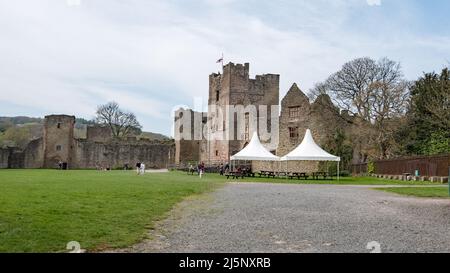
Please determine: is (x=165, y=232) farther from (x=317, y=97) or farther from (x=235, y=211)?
(x=317, y=97)

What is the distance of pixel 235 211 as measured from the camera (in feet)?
38.6

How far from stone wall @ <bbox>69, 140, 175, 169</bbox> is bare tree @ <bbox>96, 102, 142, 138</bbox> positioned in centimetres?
1685

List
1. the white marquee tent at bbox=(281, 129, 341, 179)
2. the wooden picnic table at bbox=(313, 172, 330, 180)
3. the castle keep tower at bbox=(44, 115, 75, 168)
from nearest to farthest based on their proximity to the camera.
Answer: the white marquee tent at bbox=(281, 129, 341, 179)
the wooden picnic table at bbox=(313, 172, 330, 180)
the castle keep tower at bbox=(44, 115, 75, 168)

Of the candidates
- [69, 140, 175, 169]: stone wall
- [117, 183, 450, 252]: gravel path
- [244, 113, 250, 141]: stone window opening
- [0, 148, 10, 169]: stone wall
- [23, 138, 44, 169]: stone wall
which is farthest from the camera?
[69, 140, 175, 169]: stone wall

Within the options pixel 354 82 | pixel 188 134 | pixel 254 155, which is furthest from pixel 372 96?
pixel 188 134

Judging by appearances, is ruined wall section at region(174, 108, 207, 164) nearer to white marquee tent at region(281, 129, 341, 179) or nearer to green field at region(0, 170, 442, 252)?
white marquee tent at region(281, 129, 341, 179)

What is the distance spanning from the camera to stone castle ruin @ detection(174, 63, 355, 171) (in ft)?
132

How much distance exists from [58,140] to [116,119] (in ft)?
65.4

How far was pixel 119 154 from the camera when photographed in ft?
197

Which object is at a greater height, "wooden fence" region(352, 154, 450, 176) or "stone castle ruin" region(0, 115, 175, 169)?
"stone castle ruin" region(0, 115, 175, 169)

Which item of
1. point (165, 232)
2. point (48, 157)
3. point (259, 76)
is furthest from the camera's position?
point (48, 157)

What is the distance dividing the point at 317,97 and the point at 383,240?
35.1 meters

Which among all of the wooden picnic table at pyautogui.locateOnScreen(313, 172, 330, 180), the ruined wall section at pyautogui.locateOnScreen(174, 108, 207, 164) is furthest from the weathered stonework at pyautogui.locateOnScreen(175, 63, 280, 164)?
the wooden picnic table at pyautogui.locateOnScreen(313, 172, 330, 180)
